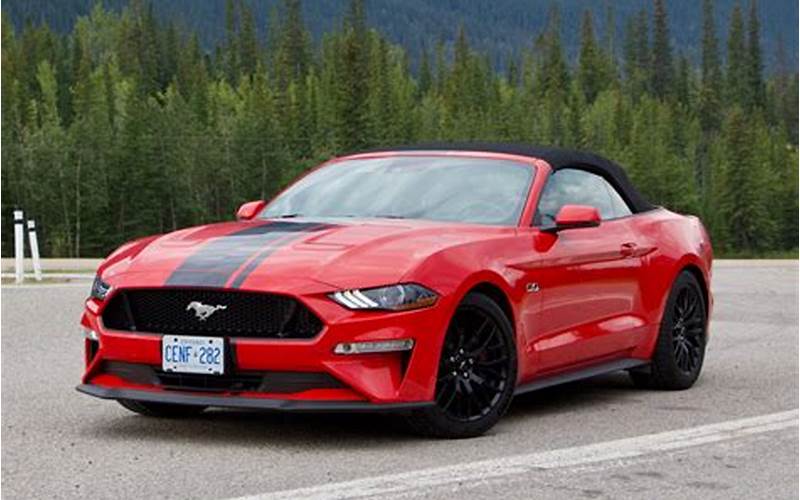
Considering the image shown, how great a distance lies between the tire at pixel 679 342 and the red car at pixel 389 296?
30cm

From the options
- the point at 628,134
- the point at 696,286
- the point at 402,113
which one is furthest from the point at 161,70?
the point at 696,286

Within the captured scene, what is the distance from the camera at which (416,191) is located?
8.44m

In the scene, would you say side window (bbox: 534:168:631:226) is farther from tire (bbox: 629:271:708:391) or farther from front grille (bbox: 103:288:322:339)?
front grille (bbox: 103:288:322:339)

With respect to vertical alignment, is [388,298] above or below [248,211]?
below

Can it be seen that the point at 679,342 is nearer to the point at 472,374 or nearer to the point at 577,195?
the point at 577,195

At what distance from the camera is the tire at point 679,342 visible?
939cm

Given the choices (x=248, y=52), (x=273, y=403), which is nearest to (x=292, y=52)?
(x=248, y=52)

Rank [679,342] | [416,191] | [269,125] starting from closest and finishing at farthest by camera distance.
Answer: [416,191] < [679,342] < [269,125]

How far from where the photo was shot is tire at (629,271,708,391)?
9.39 m

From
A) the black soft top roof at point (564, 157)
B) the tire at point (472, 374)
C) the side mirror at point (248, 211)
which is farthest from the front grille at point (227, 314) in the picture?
the black soft top roof at point (564, 157)

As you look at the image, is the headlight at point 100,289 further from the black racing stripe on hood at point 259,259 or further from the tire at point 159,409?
the black racing stripe on hood at point 259,259

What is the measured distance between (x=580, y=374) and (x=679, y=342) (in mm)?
1342

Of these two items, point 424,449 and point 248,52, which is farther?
point 248,52

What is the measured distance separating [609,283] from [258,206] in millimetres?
1999
